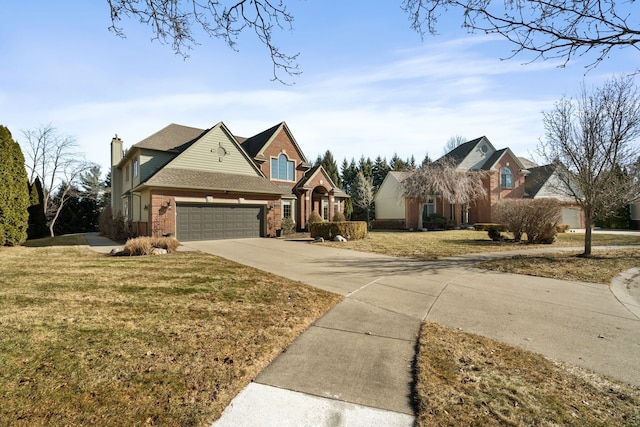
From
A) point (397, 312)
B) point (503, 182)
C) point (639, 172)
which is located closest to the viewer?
point (397, 312)

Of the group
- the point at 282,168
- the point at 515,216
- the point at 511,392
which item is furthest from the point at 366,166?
the point at 511,392

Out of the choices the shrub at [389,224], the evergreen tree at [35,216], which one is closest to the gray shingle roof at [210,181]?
the evergreen tree at [35,216]

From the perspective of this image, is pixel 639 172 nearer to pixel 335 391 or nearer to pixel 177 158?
pixel 335 391

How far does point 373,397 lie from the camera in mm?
2816

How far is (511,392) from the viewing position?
290 cm

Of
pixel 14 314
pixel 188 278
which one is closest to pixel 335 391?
pixel 14 314

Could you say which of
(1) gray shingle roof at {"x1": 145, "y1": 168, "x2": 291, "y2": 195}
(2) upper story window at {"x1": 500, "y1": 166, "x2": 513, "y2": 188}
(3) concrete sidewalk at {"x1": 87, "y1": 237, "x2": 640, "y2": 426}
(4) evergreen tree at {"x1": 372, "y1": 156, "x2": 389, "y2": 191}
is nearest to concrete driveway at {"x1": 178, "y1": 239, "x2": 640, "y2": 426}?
(3) concrete sidewalk at {"x1": 87, "y1": 237, "x2": 640, "y2": 426}

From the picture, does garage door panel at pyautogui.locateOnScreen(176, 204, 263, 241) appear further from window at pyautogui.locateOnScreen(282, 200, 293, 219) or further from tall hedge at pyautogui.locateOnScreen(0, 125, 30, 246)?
tall hedge at pyautogui.locateOnScreen(0, 125, 30, 246)

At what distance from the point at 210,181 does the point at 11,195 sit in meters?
9.63

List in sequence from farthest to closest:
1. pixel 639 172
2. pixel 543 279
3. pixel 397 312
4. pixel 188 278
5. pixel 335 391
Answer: pixel 639 172
pixel 543 279
pixel 188 278
pixel 397 312
pixel 335 391

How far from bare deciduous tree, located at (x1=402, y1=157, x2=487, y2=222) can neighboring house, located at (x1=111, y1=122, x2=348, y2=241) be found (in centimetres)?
867

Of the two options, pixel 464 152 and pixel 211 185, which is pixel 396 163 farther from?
pixel 211 185

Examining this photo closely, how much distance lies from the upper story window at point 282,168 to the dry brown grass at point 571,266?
60.0 feet

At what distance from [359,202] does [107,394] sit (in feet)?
129
